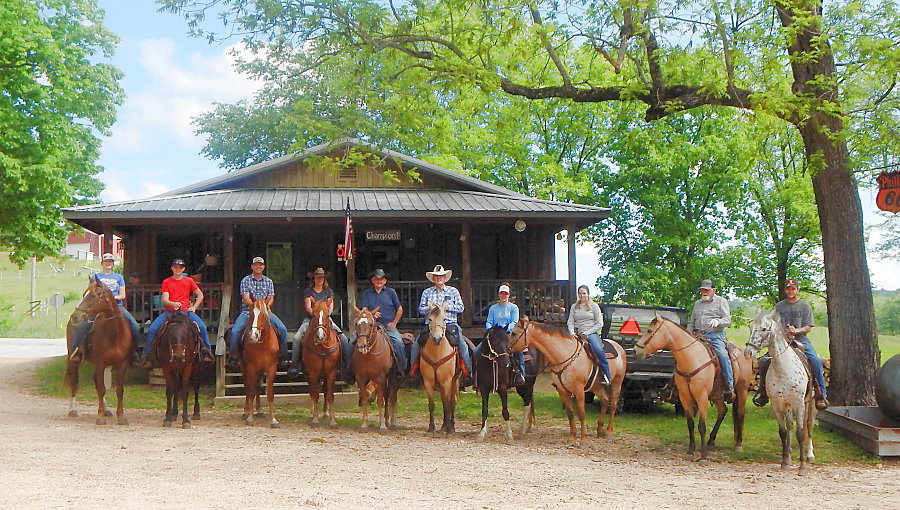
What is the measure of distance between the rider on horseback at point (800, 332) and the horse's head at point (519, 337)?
3.21 meters

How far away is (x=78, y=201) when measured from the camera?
2634 centimetres

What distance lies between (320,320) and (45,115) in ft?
57.4

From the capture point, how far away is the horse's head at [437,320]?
11156mm

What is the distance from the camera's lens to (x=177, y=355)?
11.5m

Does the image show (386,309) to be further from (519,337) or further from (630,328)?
(630,328)

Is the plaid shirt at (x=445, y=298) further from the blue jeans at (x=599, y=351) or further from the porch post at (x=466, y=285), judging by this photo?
the porch post at (x=466, y=285)

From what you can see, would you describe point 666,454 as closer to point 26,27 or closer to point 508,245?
point 508,245

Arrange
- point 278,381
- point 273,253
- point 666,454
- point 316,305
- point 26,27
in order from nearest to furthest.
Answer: point 666,454 < point 316,305 < point 278,381 < point 273,253 < point 26,27

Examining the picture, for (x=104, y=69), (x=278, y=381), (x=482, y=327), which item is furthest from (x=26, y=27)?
(x=482, y=327)

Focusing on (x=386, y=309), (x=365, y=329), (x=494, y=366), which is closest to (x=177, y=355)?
(x=365, y=329)

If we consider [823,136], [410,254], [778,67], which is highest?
[778,67]

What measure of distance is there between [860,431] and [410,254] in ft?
37.6

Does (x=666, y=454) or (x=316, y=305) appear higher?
(x=316, y=305)

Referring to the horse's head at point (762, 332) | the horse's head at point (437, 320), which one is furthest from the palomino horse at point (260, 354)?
the horse's head at point (762, 332)
